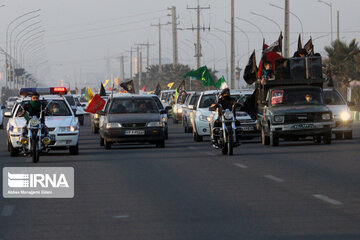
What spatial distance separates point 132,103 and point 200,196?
48.6ft

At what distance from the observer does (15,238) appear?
32.5 feet

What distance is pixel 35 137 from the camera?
859 inches

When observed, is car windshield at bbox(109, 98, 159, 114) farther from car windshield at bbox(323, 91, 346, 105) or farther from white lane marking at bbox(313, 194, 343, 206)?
white lane marking at bbox(313, 194, 343, 206)

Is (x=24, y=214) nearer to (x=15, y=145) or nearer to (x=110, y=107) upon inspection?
(x=15, y=145)

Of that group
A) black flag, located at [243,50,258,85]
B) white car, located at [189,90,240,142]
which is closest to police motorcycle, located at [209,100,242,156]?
white car, located at [189,90,240,142]

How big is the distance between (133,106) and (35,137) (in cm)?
690

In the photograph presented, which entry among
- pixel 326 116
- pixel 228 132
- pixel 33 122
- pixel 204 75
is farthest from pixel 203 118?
pixel 204 75

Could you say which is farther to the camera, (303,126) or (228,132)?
(303,126)

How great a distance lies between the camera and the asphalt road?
33.7ft

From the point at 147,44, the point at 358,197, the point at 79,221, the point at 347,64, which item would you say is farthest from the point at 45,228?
the point at 147,44

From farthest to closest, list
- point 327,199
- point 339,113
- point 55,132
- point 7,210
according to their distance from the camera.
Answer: point 339,113, point 55,132, point 327,199, point 7,210

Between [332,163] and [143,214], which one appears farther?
[332,163]

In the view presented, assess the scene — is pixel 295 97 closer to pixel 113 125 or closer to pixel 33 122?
pixel 113 125

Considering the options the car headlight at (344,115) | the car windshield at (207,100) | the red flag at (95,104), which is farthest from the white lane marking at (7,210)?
the red flag at (95,104)
